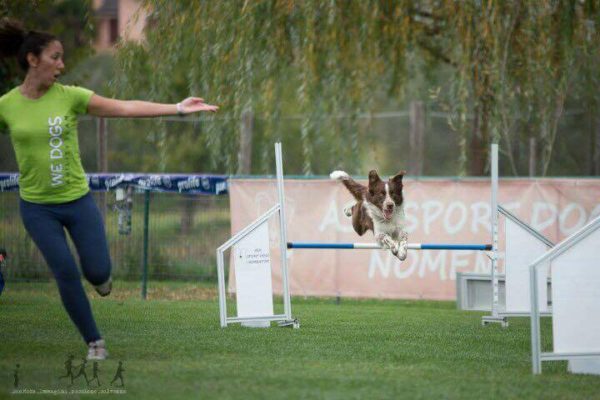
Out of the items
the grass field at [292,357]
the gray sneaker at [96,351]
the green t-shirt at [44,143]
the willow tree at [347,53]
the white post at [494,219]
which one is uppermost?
the willow tree at [347,53]

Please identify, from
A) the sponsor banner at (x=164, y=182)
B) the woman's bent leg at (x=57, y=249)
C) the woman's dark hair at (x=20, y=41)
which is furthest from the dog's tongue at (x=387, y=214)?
the woman's dark hair at (x=20, y=41)

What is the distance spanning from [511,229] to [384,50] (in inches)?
216

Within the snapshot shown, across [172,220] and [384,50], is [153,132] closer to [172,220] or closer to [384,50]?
[172,220]

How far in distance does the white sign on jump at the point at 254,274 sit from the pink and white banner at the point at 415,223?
4.18 metres

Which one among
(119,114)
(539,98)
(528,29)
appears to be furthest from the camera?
(539,98)

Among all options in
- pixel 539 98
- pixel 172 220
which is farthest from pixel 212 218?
pixel 539 98

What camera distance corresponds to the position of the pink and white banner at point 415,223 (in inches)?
489

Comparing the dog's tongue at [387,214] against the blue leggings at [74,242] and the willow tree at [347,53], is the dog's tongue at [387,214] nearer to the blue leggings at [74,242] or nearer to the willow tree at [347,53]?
the willow tree at [347,53]

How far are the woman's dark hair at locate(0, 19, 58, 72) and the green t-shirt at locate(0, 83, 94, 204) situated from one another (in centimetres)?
24

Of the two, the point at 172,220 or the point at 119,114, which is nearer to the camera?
the point at 119,114

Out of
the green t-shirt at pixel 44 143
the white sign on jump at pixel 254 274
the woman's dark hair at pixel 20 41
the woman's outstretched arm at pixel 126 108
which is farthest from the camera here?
the white sign on jump at pixel 254 274

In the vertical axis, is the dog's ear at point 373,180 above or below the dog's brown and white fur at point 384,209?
above

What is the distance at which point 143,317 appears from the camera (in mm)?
9406

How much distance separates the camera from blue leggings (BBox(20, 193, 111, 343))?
5.82 m
